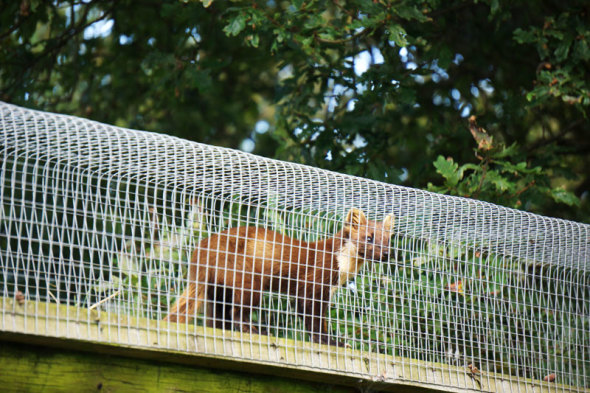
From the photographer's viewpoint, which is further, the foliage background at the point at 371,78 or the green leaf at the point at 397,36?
the foliage background at the point at 371,78

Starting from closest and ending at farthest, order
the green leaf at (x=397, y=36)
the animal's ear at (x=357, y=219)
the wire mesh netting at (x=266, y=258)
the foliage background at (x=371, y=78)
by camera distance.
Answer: the wire mesh netting at (x=266, y=258), the animal's ear at (x=357, y=219), the green leaf at (x=397, y=36), the foliage background at (x=371, y=78)

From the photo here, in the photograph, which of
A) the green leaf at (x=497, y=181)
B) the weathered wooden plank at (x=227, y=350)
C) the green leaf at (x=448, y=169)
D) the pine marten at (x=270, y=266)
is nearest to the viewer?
the weathered wooden plank at (x=227, y=350)

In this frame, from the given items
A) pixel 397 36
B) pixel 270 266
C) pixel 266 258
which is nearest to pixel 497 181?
pixel 397 36

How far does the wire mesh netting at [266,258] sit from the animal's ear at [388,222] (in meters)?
0.03

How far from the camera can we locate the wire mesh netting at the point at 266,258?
348 cm

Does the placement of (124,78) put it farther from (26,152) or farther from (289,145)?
(26,152)

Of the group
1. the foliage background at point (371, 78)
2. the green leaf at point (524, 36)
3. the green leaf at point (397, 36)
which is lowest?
the foliage background at point (371, 78)

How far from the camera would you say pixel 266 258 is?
4488mm

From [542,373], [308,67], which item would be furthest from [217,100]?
[542,373]

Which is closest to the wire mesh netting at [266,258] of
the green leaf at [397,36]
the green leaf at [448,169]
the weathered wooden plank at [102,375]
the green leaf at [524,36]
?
the weathered wooden plank at [102,375]

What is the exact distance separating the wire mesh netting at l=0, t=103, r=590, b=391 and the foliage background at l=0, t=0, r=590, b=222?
1.62 m

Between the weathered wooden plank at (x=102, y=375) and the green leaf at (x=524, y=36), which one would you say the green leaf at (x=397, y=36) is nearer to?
the green leaf at (x=524, y=36)

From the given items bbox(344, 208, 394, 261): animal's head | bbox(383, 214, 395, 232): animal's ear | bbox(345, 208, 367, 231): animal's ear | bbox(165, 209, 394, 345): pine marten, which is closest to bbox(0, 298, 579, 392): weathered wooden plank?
bbox(165, 209, 394, 345): pine marten

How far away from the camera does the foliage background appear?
24.6ft
